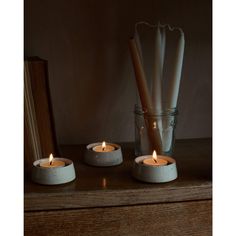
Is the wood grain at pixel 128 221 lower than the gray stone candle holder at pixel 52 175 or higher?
lower

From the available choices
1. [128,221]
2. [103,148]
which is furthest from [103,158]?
[128,221]

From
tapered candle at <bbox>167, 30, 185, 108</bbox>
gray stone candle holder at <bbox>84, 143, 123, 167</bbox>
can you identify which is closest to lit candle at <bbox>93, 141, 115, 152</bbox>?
gray stone candle holder at <bbox>84, 143, 123, 167</bbox>

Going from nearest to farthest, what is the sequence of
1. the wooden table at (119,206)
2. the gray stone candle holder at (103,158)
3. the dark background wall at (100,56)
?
the wooden table at (119,206), the gray stone candle holder at (103,158), the dark background wall at (100,56)

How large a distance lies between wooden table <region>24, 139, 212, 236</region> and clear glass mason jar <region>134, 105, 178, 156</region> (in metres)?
0.11

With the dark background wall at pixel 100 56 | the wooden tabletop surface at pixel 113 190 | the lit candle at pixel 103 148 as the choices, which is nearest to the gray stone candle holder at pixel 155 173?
the wooden tabletop surface at pixel 113 190

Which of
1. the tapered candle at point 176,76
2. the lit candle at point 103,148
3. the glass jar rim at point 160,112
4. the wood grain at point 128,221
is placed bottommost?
the wood grain at point 128,221

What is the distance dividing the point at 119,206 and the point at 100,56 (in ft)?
1.12

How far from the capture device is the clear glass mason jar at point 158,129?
2.43 feet

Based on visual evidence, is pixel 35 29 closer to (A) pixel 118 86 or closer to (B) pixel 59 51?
(B) pixel 59 51

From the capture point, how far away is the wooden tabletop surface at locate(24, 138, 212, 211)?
577 mm

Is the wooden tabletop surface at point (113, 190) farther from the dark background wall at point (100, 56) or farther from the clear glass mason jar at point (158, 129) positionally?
the dark background wall at point (100, 56)

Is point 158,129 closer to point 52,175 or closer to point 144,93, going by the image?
point 144,93

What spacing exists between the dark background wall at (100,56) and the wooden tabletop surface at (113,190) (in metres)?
0.17

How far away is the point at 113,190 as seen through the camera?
59 centimetres
